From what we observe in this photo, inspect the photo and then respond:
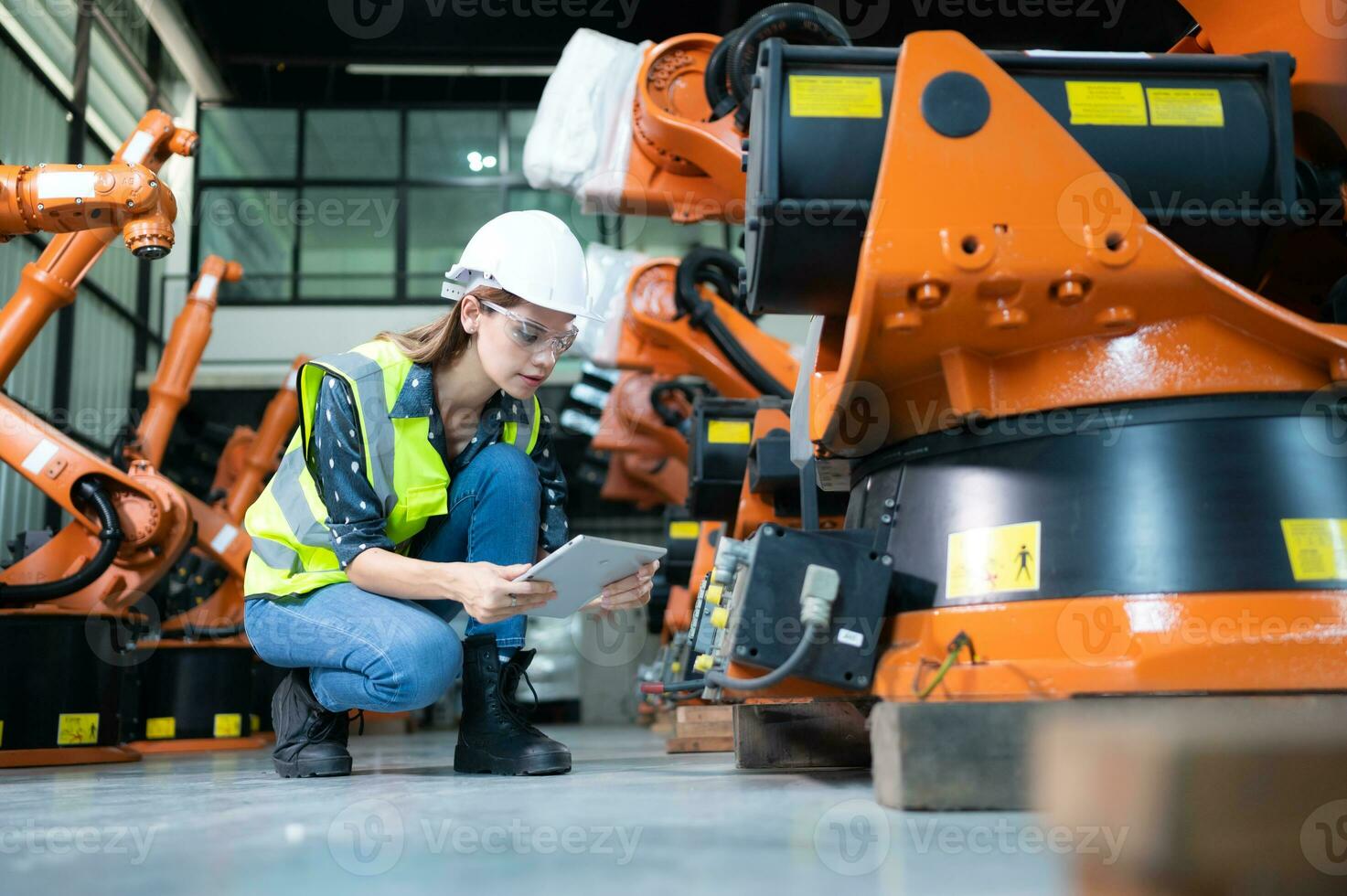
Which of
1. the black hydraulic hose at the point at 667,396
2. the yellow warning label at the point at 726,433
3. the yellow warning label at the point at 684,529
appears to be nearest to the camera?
the yellow warning label at the point at 726,433

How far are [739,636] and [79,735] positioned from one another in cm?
275

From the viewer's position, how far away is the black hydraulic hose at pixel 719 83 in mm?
2783

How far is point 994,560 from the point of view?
5.07 feet

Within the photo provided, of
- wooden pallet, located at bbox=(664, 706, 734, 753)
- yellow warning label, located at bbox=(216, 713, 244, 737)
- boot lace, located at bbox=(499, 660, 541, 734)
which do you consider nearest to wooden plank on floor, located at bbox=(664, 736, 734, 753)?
wooden pallet, located at bbox=(664, 706, 734, 753)

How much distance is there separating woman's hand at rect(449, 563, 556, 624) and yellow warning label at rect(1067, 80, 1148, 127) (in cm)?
108

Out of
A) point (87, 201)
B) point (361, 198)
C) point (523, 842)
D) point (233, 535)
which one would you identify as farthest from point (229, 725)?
point (361, 198)

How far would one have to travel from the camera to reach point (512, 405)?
225cm

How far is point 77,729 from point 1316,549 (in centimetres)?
338

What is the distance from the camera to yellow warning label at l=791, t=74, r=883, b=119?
1609 millimetres

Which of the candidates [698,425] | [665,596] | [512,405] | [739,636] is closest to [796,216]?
[739,636]

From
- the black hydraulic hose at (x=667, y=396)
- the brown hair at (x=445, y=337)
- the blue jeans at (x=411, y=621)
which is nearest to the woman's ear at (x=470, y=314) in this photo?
the brown hair at (x=445, y=337)

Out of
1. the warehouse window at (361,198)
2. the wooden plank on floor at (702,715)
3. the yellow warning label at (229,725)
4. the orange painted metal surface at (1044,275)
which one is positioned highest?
the warehouse window at (361,198)

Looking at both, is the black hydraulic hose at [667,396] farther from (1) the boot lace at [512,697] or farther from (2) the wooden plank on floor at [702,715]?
(1) the boot lace at [512,697]

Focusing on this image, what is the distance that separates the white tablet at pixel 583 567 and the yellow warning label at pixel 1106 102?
896mm
